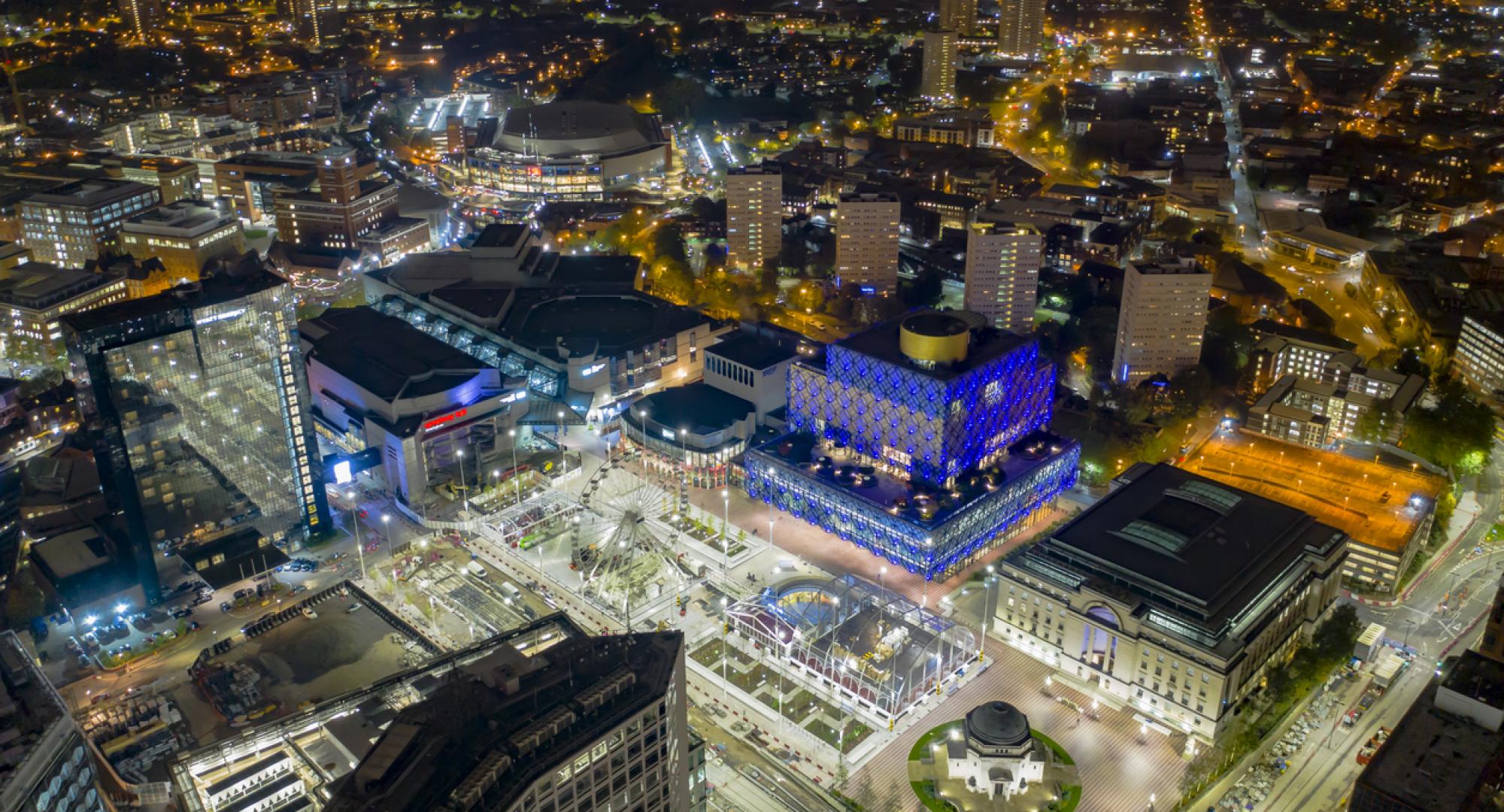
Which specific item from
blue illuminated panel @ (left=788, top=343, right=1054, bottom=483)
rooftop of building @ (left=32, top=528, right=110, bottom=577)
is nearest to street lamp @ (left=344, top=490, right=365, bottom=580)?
rooftop of building @ (left=32, top=528, right=110, bottom=577)

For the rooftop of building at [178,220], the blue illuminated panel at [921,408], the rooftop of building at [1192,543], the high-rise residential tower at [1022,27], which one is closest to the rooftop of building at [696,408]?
the blue illuminated panel at [921,408]

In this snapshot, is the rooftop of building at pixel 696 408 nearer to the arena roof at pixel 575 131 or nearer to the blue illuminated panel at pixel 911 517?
the blue illuminated panel at pixel 911 517

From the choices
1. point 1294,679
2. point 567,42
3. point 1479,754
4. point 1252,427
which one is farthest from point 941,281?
point 567,42

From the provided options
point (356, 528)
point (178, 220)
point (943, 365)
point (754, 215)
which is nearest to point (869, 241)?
point (754, 215)

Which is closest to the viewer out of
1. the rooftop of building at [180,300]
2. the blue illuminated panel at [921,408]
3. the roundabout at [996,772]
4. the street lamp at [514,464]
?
the roundabout at [996,772]

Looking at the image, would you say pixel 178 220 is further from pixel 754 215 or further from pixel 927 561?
pixel 927 561

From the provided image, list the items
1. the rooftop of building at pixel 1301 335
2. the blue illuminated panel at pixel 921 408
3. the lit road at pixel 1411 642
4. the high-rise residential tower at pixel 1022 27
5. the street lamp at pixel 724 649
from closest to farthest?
1. the lit road at pixel 1411 642
2. the street lamp at pixel 724 649
3. the blue illuminated panel at pixel 921 408
4. the rooftop of building at pixel 1301 335
5. the high-rise residential tower at pixel 1022 27
